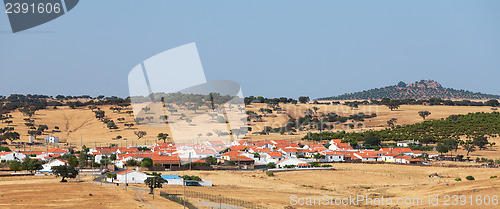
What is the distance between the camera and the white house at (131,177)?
189 ft

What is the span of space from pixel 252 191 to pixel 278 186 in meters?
6.15

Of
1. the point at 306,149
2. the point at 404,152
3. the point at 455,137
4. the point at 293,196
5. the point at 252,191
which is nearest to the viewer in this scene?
the point at 293,196

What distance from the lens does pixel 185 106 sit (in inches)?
5640

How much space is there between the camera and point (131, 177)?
58656mm

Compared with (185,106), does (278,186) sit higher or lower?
lower

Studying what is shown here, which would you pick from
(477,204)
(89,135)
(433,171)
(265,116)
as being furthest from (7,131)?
(477,204)

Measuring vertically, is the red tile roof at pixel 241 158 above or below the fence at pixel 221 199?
above

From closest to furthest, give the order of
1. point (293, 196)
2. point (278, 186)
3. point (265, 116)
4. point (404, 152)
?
point (293, 196), point (278, 186), point (404, 152), point (265, 116)

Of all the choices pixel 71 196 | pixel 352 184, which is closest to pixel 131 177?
pixel 71 196

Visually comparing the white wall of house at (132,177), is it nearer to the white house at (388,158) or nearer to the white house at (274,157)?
the white house at (274,157)

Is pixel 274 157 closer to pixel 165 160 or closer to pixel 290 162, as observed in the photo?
pixel 290 162

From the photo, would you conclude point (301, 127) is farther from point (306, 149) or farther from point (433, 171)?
point (433, 171)

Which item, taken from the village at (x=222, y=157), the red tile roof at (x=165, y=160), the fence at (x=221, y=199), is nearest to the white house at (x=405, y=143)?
the village at (x=222, y=157)

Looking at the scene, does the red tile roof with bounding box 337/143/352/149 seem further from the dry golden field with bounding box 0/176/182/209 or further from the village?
the dry golden field with bounding box 0/176/182/209
